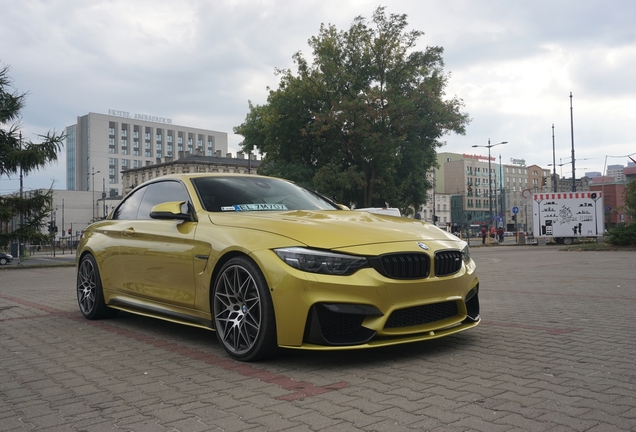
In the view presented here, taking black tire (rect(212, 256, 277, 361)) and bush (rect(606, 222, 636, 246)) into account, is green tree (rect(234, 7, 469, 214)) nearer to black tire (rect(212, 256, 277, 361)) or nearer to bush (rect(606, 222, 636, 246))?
bush (rect(606, 222, 636, 246))

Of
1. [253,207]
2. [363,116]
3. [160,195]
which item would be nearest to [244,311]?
[253,207]

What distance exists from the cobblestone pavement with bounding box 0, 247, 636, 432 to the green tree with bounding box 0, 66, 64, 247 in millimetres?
20516

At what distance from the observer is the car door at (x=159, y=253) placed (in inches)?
198

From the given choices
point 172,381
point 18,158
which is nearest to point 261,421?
point 172,381

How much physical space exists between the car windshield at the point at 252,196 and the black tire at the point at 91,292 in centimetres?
195

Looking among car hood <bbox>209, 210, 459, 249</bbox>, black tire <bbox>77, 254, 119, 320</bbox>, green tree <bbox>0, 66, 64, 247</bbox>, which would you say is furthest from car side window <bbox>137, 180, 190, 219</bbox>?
green tree <bbox>0, 66, 64, 247</bbox>

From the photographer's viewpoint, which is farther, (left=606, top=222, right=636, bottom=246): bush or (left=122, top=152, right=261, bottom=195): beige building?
(left=122, top=152, right=261, bottom=195): beige building

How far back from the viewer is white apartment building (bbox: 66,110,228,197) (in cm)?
12825

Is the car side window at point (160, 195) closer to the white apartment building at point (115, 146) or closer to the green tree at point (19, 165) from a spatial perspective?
the green tree at point (19, 165)

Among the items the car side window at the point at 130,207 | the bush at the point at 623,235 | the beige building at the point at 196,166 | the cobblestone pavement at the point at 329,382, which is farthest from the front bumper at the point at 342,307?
the beige building at the point at 196,166

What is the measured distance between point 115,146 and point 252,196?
13393cm

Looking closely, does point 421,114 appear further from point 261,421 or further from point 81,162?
point 81,162

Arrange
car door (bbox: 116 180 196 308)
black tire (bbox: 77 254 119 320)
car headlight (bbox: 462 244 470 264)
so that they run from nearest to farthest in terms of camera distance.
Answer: car headlight (bbox: 462 244 470 264) → car door (bbox: 116 180 196 308) → black tire (bbox: 77 254 119 320)

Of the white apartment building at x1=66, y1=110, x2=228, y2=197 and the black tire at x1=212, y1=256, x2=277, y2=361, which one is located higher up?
the white apartment building at x1=66, y1=110, x2=228, y2=197
